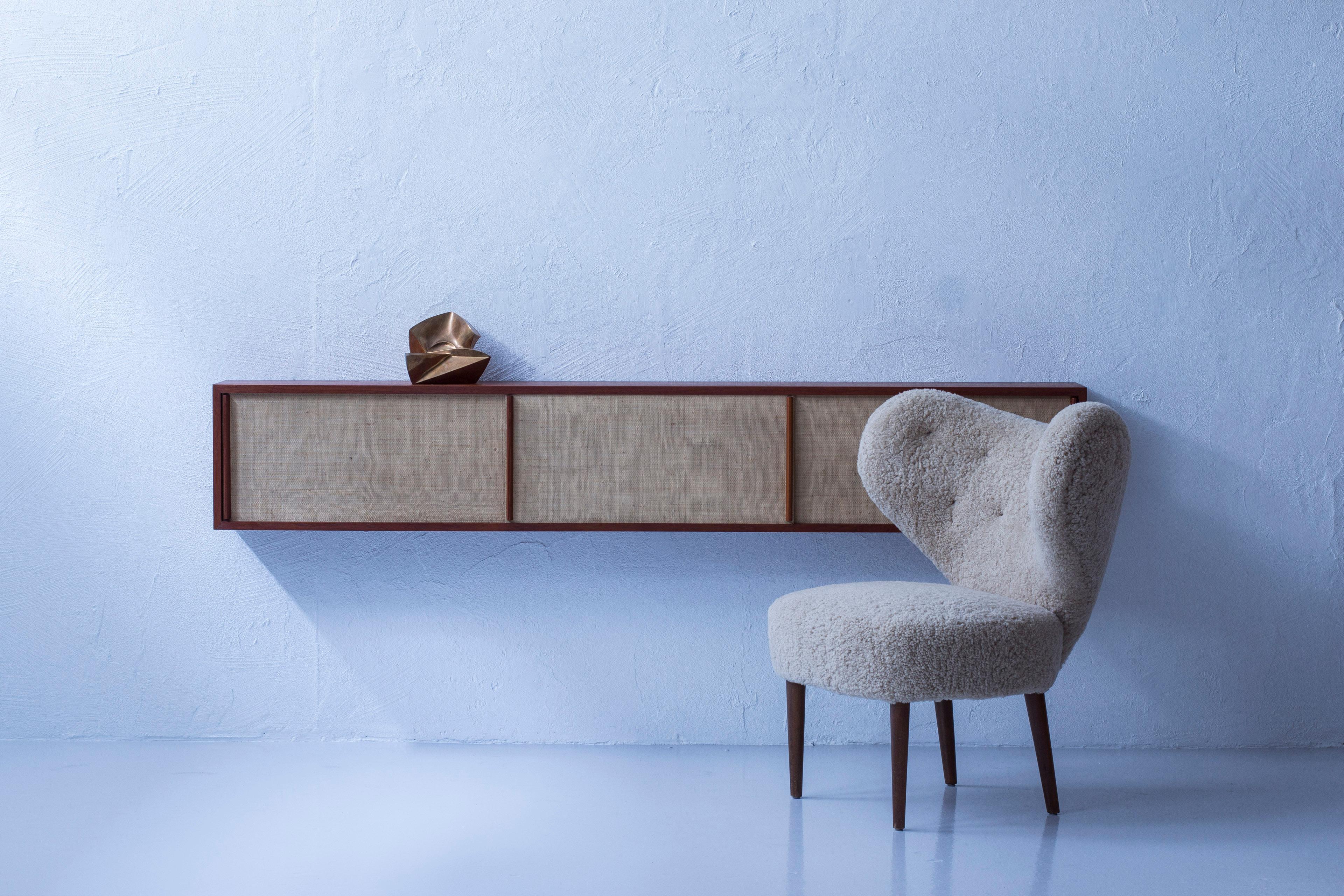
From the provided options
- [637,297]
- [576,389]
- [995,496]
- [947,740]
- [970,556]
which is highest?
[637,297]

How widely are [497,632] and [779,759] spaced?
75cm

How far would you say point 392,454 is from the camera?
6.97 ft

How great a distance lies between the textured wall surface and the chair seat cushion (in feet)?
1.74

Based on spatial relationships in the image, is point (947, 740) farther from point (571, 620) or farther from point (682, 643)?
point (571, 620)

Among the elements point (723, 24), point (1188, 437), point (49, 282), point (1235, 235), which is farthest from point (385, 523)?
point (1235, 235)

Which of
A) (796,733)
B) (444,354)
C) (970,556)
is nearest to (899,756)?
(796,733)

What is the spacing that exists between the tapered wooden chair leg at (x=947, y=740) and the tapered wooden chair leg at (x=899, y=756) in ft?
0.90

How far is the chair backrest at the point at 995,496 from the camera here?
5.69 feet

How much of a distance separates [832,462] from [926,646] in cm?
55

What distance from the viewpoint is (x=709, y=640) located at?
2324 millimetres

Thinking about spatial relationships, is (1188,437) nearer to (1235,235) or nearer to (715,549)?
(1235,235)

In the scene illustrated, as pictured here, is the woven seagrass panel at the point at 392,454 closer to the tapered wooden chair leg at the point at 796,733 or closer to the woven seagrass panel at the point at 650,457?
the woven seagrass panel at the point at 650,457

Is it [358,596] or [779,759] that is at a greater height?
[358,596]

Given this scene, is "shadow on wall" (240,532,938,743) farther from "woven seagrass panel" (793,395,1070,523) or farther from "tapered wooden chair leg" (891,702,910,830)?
"tapered wooden chair leg" (891,702,910,830)
